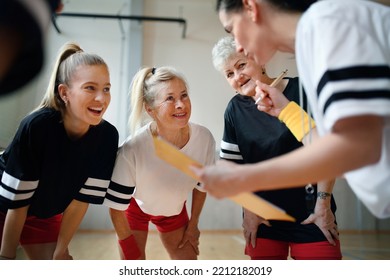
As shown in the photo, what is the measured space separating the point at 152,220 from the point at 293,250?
0.32m

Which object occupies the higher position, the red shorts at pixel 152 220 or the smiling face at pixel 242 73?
the smiling face at pixel 242 73

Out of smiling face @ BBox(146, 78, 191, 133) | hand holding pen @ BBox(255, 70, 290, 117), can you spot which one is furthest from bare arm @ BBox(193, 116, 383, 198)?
smiling face @ BBox(146, 78, 191, 133)

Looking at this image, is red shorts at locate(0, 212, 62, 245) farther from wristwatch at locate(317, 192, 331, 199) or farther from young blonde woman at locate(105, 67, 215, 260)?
wristwatch at locate(317, 192, 331, 199)

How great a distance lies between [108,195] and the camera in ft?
2.57

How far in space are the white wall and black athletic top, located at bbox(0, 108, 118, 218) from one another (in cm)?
3

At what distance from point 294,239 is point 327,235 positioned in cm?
6

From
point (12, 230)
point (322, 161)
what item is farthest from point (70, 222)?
point (322, 161)

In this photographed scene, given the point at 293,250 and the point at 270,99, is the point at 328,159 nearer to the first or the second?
the point at 270,99

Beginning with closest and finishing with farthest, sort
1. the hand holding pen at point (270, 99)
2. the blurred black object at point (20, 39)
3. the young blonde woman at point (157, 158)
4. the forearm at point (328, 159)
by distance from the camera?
the forearm at point (328, 159), the blurred black object at point (20, 39), the hand holding pen at point (270, 99), the young blonde woman at point (157, 158)

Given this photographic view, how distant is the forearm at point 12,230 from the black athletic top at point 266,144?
1.32ft

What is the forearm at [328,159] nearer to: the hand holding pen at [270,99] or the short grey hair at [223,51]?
the hand holding pen at [270,99]

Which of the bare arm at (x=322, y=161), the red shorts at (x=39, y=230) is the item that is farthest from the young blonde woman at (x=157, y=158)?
the bare arm at (x=322, y=161)

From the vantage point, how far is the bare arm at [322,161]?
35cm
